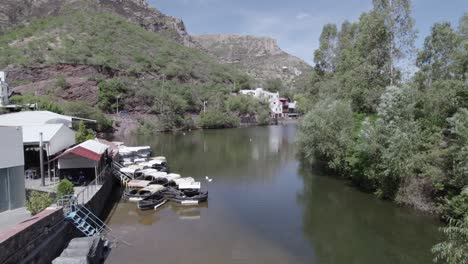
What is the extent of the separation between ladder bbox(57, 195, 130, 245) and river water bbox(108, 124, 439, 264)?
59.7 inches

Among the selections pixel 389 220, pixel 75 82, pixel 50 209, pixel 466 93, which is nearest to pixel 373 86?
pixel 466 93

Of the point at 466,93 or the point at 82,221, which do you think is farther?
the point at 466,93

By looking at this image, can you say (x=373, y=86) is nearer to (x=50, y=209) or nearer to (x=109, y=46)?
(x=50, y=209)

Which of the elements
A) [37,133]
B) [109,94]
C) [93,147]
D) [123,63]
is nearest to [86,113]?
[109,94]

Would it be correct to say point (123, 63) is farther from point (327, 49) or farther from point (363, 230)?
point (363, 230)

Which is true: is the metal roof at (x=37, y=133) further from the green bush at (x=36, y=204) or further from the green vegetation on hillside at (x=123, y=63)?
the green vegetation on hillside at (x=123, y=63)

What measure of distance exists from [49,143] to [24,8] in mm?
119412

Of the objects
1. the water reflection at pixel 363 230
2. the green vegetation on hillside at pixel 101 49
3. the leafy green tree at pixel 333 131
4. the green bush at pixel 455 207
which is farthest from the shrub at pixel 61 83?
the green bush at pixel 455 207

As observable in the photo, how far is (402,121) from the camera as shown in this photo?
2144 cm

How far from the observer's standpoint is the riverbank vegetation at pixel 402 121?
18531 millimetres

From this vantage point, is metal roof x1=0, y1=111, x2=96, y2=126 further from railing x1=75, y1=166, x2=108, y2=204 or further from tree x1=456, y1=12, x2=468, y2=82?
tree x1=456, y1=12, x2=468, y2=82

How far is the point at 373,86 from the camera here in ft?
90.5

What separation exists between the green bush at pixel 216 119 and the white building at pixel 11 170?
7037 cm

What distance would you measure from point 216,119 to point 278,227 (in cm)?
6844
